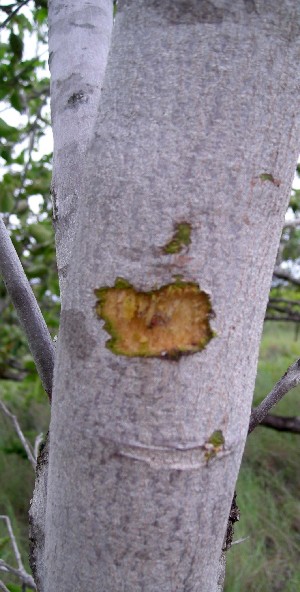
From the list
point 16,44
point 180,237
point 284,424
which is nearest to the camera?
point 180,237

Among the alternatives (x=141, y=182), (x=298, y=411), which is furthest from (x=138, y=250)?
(x=298, y=411)

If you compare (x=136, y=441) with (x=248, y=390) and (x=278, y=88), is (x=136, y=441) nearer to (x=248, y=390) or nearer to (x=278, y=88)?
(x=248, y=390)

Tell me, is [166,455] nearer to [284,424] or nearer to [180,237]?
[180,237]

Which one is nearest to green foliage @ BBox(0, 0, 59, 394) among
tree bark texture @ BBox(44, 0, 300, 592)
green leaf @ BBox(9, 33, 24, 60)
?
green leaf @ BBox(9, 33, 24, 60)

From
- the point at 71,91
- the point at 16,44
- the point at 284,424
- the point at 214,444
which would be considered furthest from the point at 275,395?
the point at 284,424

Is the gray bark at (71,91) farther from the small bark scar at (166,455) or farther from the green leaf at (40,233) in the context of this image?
the green leaf at (40,233)

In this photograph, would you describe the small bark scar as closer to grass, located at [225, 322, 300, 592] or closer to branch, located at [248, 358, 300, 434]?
branch, located at [248, 358, 300, 434]

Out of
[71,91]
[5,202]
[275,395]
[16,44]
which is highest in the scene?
[16,44]
